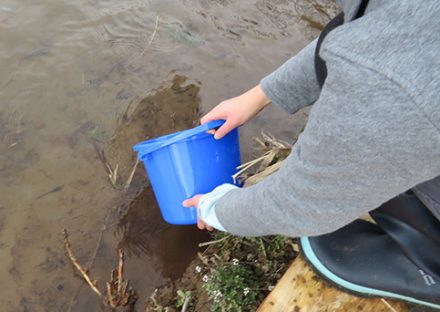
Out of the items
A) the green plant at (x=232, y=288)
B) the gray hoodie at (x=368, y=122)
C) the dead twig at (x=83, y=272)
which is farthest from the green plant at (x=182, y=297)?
the gray hoodie at (x=368, y=122)

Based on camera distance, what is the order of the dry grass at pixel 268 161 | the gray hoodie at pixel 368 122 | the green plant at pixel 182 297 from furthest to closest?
the dry grass at pixel 268 161
the green plant at pixel 182 297
the gray hoodie at pixel 368 122

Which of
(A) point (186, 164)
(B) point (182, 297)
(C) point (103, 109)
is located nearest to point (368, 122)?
(A) point (186, 164)

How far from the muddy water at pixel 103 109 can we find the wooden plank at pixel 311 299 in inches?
24.9

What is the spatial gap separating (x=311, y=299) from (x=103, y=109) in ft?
5.59

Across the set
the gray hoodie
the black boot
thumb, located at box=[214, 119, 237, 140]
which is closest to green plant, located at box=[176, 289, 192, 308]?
the black boot

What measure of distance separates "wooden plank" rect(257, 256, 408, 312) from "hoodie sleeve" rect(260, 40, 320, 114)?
64 cm

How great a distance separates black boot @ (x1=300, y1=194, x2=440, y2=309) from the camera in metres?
1.51

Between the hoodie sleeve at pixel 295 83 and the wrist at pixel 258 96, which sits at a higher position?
the hoodie sleeve at pixel 295 83

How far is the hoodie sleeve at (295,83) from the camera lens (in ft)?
5.33

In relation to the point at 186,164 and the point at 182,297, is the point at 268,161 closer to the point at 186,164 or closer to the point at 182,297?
the point at 186,164

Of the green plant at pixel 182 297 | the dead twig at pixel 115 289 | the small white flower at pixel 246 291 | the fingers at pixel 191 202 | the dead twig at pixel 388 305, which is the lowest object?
the dead twig at pixel 115 289

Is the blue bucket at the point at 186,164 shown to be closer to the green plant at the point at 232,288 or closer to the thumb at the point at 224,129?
the thumb at the point at 224,129

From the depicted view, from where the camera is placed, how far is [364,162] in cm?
94

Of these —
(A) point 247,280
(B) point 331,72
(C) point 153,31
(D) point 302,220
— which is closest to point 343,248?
(A) point 247,280
